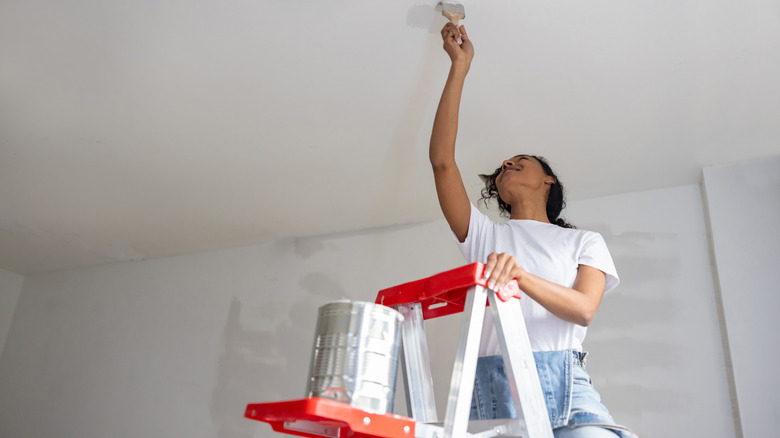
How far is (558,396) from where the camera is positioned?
134 centimetres

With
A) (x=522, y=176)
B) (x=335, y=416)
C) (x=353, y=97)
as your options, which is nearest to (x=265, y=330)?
(x=353, y=97)

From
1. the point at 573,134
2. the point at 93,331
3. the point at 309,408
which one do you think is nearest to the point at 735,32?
the point at 573,134

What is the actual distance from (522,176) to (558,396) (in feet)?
2.69

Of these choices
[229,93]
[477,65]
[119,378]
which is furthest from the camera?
[119,378]

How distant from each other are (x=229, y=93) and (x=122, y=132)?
0.68m

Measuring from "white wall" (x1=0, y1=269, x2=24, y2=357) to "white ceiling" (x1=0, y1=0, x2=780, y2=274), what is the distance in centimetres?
173

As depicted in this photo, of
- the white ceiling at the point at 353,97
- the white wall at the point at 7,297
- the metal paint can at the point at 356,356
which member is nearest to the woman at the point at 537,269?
the metal paint can at the point at 356,356

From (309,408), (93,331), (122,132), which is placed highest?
(122,132)

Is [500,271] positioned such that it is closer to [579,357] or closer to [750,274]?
[579,357]

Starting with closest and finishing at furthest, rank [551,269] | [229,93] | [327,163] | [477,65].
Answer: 1. [551,269]
2. [477,65]
3. [229,93]
4. [327,163]

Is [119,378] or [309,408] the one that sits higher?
[119,378]

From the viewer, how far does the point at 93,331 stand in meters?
4.61

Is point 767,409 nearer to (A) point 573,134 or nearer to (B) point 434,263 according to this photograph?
(A) point 573,134

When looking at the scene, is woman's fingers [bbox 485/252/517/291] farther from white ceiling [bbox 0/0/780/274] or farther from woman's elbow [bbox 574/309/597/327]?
white ceiling [bbox 0/0/780/274]
